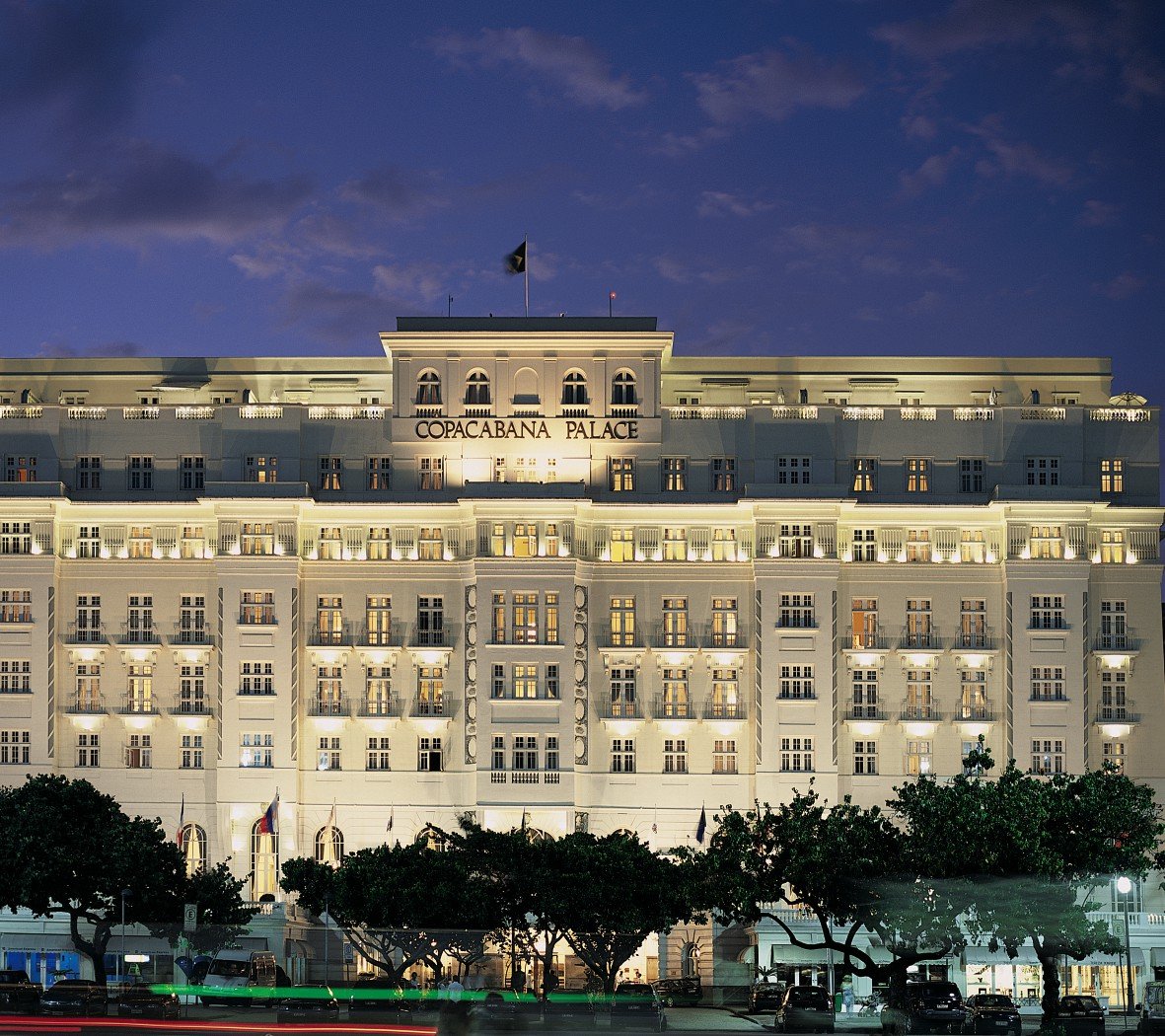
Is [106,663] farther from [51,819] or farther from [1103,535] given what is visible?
[1103,535]

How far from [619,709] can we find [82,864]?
3437 centimetres

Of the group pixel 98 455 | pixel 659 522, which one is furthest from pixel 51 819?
pixel 659 522

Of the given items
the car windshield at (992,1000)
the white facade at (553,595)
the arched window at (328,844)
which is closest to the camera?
the car windshield at (992,1000)

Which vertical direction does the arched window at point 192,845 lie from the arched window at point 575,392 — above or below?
below

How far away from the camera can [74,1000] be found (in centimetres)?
8219

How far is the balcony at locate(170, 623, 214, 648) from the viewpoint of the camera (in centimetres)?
12225

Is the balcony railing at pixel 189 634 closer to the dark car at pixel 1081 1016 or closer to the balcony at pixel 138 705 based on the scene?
the balcony at pixel 138 705

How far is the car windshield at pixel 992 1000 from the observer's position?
85.6m

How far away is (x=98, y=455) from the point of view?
12544 cm

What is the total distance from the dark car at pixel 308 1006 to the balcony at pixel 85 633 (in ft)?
157

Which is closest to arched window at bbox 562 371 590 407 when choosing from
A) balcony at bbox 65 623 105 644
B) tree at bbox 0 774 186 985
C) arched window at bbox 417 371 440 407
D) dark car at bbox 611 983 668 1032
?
arched window at bbox 417 371 440 407

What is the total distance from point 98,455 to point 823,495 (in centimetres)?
4441

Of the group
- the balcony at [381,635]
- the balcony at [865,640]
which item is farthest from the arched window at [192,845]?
the balcony at [865,640]

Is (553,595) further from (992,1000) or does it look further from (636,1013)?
(636,1013)
